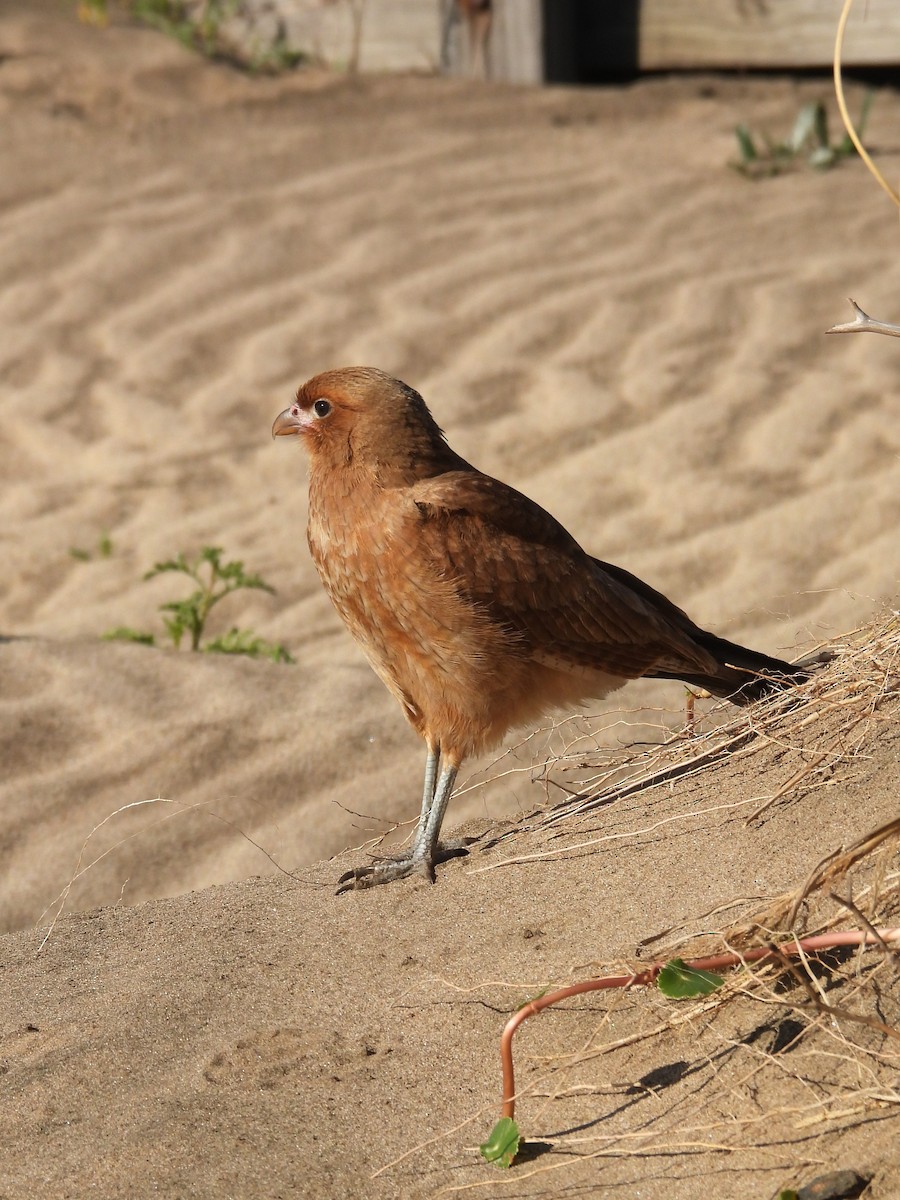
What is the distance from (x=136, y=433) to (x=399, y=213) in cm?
265

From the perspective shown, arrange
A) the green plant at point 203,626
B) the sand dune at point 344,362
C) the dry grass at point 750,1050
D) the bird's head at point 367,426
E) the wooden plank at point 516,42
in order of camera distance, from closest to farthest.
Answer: the dry grass at point 750,1050 < the bird's head at point 367,426 < the sand dune at point 344,362 < the green plant at point 203,626 < the wooden plank at point 516,42

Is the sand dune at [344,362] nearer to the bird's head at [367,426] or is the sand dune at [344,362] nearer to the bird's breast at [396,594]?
the bird's breast at [396,594]

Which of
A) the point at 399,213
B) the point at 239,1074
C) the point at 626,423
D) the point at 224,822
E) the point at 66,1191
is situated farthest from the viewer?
the point at 399,213

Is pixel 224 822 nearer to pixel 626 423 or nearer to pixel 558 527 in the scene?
pixel 558 527

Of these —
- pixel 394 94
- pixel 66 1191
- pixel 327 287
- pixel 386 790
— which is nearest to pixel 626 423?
pixel 327 287

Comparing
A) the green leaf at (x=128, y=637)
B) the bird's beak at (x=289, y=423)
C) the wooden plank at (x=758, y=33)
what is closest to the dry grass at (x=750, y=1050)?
the bird's beak at (x=289, y=423)

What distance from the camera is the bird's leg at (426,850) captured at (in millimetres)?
3541

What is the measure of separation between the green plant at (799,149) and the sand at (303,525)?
6.4 inches

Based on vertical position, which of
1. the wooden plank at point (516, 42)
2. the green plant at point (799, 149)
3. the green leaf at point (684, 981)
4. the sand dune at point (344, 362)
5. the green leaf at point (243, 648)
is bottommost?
the green leaf at point (243, 648)

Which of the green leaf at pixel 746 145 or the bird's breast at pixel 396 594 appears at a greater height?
the green leaf at pixel 746 145

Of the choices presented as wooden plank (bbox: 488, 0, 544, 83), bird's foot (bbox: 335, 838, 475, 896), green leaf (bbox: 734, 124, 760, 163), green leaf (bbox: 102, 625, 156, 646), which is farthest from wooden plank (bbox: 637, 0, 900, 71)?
bird's foot (bbox: 335, 838, 475, 896)

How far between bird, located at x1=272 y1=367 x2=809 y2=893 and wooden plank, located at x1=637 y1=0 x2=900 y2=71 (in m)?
6.55

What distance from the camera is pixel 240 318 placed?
A: 8.18 meters

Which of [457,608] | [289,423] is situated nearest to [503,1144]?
[457,608]
